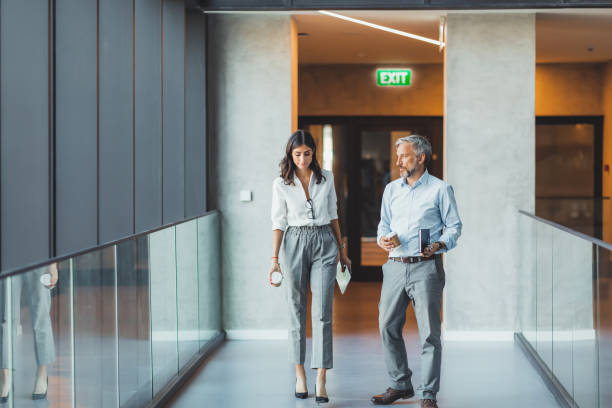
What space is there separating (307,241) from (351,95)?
5.88 m

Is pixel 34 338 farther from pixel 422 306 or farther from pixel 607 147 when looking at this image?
pixel 607 147

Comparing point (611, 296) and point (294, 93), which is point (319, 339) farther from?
point (294, 93)

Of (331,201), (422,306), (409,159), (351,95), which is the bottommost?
(422,306)

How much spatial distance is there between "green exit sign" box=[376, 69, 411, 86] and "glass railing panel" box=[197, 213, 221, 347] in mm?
3831

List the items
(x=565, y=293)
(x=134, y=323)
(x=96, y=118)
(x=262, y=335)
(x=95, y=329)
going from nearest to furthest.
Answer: (x=95, y=329), (x=134, y=323), (x=565, y=293), (x=96, y=118), (x=262, y=335)

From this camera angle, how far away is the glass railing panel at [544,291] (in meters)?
5.35

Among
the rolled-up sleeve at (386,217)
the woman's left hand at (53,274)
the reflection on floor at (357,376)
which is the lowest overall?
the reflection on floor at (357,376)

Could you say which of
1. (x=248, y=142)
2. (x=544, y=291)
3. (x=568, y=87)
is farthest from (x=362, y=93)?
(x=544, y=291)

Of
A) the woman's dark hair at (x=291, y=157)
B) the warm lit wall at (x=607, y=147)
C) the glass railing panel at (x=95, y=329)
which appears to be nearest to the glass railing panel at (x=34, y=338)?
the glass railing panel at (x=95, y=329)

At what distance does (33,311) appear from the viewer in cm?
286

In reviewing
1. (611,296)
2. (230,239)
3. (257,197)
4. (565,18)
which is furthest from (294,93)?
(611,296)

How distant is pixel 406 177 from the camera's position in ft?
15.3

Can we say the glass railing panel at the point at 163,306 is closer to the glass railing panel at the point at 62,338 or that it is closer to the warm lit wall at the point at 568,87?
the glass railing panel at the point at 62,338

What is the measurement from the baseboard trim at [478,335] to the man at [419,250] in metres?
2.36
